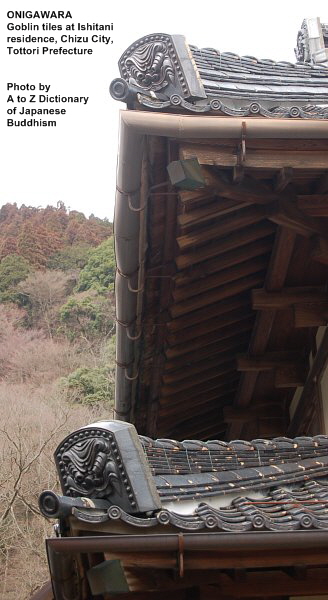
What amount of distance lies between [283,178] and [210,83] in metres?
0.84

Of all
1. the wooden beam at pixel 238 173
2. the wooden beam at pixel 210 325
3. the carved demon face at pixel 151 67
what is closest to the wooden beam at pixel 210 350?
the wooden beam at pixel 210 325

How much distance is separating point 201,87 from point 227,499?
2421 mm

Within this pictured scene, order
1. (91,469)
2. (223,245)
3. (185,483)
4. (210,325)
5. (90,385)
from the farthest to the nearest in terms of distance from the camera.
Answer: (90,385) → (210,325) → (223,245) → (185,483) → (91,469)

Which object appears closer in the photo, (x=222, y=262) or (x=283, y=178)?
(x=283, y=178)

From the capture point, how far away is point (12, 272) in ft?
116

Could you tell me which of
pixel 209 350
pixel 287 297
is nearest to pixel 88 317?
pixel 209 350

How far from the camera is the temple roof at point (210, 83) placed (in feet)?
15.6

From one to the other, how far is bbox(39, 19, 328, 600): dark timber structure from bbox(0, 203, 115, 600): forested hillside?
13.4m

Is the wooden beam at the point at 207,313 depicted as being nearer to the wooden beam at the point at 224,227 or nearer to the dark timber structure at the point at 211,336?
the dark timber structure at the point at 211,336

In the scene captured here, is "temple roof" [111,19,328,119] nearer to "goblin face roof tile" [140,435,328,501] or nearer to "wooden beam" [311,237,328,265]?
"wooden beam" [311,237,328,265]

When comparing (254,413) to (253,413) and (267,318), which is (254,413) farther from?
(267,318)

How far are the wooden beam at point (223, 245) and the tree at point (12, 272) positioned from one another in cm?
2921

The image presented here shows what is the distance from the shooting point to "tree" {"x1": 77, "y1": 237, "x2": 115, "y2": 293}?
34.9 m

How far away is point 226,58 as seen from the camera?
20.7ft
